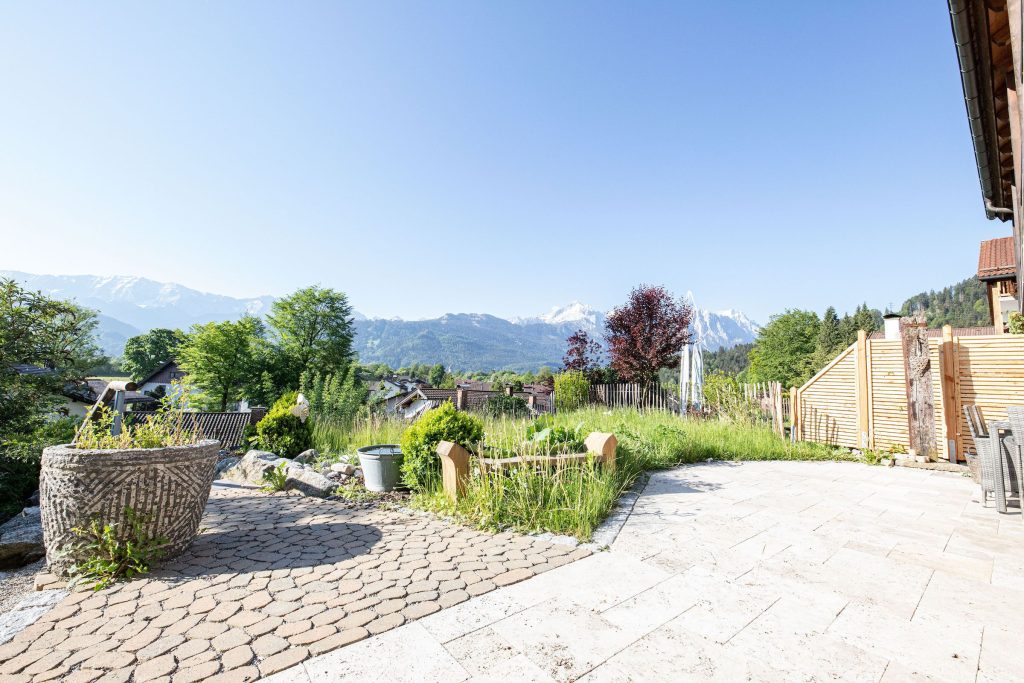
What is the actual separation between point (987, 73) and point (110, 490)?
6.38 metres

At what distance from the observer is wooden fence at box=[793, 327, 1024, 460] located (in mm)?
6254

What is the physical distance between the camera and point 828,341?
4147 centimetres

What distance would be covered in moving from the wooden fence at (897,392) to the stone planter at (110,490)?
9.05 meters

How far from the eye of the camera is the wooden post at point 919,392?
21.6 feet

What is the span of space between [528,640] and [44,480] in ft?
10.8

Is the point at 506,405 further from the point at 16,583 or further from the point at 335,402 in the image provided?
the point at 16,583

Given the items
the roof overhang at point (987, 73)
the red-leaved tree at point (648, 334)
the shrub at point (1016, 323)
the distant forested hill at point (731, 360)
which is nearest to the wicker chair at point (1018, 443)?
the roof overhang at point (987, 73)

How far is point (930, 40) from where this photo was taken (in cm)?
529

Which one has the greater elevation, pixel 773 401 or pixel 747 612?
pixel 773 401

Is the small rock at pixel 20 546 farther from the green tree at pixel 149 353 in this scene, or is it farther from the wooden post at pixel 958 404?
the green tree at pixel 149 353

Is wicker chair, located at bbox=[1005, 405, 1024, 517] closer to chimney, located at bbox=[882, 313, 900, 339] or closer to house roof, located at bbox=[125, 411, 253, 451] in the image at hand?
chimney, located at bbox=[882, 313, 900, 339]

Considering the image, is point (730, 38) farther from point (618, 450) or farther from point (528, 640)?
point (528, 640)

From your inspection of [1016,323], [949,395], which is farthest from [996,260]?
[949,395]

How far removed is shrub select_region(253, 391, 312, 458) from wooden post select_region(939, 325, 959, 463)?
9.85 metres
